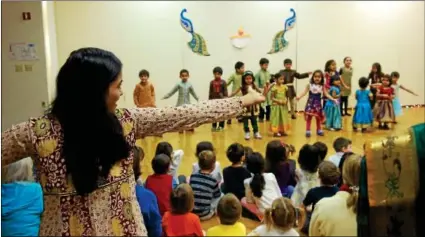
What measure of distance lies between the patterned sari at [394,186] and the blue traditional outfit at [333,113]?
5814mm

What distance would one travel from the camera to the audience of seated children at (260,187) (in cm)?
365

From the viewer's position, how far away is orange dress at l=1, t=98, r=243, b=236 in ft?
4.07

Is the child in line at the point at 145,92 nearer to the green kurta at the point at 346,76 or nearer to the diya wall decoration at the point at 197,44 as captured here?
the diya wall decoration at the point at 197,44

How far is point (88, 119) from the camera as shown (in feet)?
4.11

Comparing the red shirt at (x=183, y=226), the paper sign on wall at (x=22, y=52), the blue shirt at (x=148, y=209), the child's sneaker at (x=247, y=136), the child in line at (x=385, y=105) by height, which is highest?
the paper sign on wall at (x=22, y=52)

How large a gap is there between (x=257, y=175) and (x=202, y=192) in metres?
0.44

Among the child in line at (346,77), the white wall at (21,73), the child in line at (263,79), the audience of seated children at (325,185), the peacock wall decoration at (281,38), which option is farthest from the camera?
the peacock wall decoration at (281,38)

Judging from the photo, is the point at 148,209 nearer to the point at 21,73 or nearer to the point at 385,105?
the point at 21,73

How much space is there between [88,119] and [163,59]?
7.63 meters

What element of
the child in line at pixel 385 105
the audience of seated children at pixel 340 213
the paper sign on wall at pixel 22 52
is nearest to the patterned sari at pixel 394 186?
the audience of seated children at pixel 340 213

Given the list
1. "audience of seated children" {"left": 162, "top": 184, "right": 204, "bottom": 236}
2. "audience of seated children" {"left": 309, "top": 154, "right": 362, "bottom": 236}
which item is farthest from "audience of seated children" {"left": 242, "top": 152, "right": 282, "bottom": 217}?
"audience of seated children" {"left": 309, "top": 154, "right": 362, "bottom": 236}

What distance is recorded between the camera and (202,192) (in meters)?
3.80

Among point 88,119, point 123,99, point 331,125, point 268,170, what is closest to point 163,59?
point 123,99

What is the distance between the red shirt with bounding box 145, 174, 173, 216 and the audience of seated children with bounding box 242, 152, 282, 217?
1.96 feet
